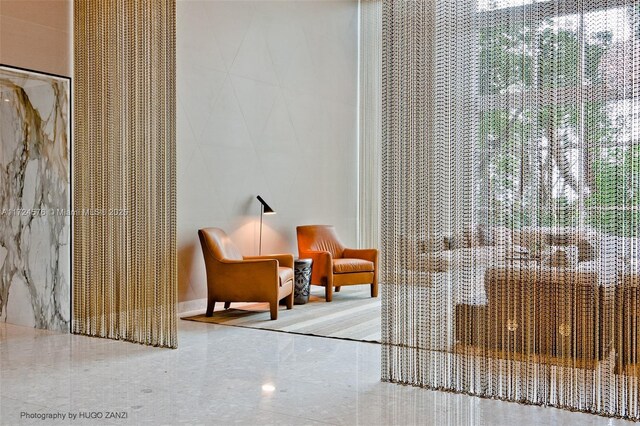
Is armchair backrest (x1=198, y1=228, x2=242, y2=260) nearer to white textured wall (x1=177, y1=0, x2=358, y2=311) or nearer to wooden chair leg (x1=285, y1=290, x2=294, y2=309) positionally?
white textured wall (x1=177, y1=0, x2=358, y2=311)

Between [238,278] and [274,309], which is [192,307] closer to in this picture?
[238,278]

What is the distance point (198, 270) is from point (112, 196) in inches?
67.0

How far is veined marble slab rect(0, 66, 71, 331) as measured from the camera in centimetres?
562

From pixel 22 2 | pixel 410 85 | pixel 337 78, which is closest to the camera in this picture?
pixel 410 85

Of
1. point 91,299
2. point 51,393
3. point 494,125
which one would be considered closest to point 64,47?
point 91,299

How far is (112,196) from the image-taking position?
5.37 meters

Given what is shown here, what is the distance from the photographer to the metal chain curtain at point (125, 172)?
16.6ft

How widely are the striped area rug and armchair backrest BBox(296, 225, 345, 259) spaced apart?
0.71m

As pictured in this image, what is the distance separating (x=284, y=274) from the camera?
660 centimetres

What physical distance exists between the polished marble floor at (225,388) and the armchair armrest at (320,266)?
227 cm

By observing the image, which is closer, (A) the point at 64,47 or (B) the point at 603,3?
(B) the point at 603,3

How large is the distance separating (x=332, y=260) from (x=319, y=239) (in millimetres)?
590

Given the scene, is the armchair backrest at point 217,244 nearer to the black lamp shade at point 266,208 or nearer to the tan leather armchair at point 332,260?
the black lamp shade at point 266,208

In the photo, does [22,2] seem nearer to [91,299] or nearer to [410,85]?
[91,299]
